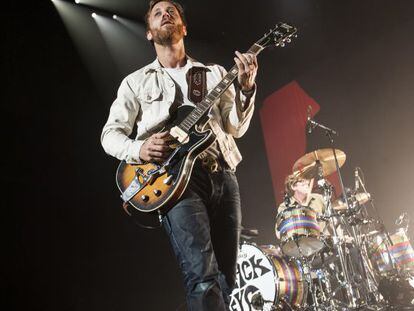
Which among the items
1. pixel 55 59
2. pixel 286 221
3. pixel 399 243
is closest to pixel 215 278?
pixel 286 221

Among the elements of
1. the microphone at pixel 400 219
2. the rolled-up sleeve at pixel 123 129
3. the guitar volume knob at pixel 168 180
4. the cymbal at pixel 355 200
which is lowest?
the guitar volume knob at pixel 168 180

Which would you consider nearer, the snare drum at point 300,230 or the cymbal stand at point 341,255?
the cymbal stand at point 341,255

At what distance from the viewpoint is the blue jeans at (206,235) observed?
5.52ft

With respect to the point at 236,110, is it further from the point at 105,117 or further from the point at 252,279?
the point at 105,117

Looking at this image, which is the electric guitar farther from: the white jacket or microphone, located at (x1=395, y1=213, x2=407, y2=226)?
microphone, located at (x1=395, y1=213, x2=407, y2=226)

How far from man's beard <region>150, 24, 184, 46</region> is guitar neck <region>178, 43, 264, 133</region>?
495 millimetres

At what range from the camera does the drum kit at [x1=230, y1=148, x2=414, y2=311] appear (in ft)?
15.4

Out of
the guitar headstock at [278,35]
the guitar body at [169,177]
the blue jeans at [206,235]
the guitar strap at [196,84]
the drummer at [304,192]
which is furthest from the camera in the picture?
the drummer at [304,192]

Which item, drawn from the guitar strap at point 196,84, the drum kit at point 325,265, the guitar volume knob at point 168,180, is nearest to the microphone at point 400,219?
the drum kit at point 325,265

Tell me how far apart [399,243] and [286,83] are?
3.77 m

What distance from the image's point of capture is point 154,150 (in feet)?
6.56

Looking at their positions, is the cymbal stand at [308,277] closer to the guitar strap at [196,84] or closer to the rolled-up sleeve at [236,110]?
the rolled-up sleeve at [236,110]

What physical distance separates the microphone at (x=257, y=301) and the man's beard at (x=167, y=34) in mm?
3396

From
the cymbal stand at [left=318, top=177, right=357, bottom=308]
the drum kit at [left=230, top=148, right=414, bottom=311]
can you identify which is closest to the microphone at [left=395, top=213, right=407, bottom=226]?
the drum kit at [left=230, top=148, right=414, bottom=311]
